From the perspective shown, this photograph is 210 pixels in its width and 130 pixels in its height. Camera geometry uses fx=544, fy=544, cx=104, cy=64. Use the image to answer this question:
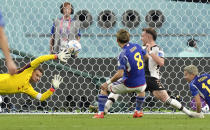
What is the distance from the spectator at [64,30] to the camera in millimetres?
8305

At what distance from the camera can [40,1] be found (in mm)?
9469

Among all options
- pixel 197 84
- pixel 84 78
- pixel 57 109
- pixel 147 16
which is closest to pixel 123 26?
pixel 147 16

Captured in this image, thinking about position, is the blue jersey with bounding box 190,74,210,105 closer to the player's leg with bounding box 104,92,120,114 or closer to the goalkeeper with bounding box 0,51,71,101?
the player's leg with bounding box 104,92,120,114

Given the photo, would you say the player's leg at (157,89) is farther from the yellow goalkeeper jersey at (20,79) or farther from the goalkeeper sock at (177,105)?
the yellow goalkeeper jersey at (20,79)

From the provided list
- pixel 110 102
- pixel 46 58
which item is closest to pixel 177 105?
pixel 110 102

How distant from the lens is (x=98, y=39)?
912cm

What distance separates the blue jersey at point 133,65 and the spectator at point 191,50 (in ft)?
6.91

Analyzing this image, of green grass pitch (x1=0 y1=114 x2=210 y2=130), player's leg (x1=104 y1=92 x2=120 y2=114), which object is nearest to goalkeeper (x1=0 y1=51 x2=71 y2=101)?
green grass pitch (x1=0 y1=114 x2=210 y2=130)

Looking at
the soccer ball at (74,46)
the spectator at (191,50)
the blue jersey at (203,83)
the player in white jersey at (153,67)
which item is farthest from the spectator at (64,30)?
the blue jersey at (203,83)

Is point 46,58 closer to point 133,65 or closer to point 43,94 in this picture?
point 43,94

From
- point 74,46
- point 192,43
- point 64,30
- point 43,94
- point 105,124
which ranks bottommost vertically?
point 105,124

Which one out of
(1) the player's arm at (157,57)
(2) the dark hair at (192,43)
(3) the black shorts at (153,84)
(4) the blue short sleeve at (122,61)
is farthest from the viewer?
(2) the dark hair at (192,43)

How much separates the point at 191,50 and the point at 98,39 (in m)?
1.55

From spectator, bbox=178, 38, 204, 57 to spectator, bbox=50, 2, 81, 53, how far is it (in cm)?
189
